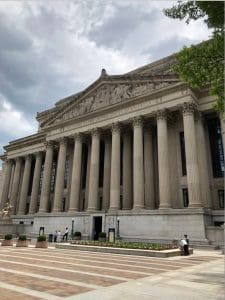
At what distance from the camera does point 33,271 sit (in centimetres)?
1262

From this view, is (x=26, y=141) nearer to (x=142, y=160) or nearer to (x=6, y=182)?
(x=6, y=182)

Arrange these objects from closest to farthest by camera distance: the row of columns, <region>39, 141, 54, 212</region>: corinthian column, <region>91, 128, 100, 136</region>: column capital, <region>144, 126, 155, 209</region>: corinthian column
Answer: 1. the row of columns
2. <region>144, 126, 155, 209</region>: corinthian column
3. <region>91, 128, 100, 136</region>: column capital
4. <region>39, 141, 54, 212</region>: corinthian column

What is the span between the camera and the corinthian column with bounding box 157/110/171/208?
32.8 metres

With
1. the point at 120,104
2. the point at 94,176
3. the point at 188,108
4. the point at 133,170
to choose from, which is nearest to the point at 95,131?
the point at 120,104

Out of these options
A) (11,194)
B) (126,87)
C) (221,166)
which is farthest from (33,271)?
(11,194)

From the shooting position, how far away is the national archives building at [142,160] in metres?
31.9

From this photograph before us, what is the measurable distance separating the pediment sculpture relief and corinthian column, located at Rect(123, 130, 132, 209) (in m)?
5.68

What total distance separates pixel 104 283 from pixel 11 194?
169ft

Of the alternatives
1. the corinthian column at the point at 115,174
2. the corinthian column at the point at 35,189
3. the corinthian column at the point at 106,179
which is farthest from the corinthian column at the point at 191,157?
the corinthian column at the point at 35,189

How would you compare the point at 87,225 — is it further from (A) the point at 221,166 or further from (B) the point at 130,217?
(A) the point at 221,166

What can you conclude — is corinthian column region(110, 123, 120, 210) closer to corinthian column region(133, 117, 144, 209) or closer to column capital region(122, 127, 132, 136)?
column capital region(122, 127, 132, 136)

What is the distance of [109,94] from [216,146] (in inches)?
718

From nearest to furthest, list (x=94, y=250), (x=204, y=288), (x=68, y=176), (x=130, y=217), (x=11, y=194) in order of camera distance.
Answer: (x=204, y=288) → (x=94, y=250) → (x=130, y=217) → (x=68, y=176) → (x=11, y=194)

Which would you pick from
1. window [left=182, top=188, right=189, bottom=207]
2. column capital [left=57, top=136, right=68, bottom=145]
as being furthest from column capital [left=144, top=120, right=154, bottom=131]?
column capital [left=57, top=136, right=68, bottom=145]
